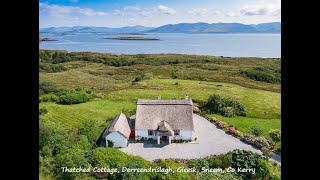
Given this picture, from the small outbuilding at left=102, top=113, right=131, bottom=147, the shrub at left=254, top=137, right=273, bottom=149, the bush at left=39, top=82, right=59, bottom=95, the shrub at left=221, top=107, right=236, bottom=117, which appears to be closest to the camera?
the small outbuilding at left=102, top=113, right=131, bottom=147

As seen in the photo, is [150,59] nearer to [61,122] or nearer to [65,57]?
[65,57]

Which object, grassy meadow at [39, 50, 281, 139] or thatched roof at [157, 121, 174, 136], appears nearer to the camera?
thatched roof at [157, 121, 174, 136]

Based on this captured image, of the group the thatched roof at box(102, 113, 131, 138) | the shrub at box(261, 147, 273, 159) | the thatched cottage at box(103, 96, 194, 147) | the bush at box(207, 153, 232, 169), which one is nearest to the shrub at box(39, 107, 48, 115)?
the thatched cottage at box(103, 96, 194, 147)

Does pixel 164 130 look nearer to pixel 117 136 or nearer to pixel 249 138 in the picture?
pixel 117 136

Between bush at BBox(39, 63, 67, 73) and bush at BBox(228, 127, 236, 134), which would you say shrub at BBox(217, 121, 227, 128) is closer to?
bush at BBox(228, 127, 236, 134)

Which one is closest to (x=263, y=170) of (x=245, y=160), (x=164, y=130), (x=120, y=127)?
(x=245, y=160)

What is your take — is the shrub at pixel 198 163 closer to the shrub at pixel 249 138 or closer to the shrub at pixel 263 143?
the shrub at pixel 263 143

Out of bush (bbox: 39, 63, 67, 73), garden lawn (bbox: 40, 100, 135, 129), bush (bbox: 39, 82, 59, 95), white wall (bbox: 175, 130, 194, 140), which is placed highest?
bush (bbox: 39, 63, 67, 73)

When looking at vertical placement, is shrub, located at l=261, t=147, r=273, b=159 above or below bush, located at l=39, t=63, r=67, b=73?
below
